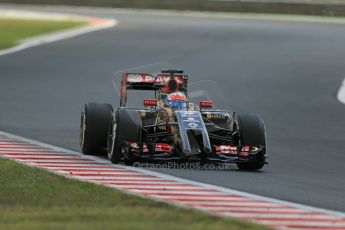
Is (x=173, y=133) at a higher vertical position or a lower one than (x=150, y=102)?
lower

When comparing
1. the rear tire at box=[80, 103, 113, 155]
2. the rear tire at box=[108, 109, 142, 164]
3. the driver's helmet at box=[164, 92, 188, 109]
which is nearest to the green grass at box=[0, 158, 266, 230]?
the rear tire at box=[108, 109, 142, 164]

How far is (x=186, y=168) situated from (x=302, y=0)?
154 feet

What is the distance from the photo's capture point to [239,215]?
10.3 metres

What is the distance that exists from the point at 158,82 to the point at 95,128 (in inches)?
54.8

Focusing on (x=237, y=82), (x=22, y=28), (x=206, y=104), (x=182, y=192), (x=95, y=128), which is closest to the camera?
(x=182, y=192)

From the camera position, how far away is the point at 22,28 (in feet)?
144

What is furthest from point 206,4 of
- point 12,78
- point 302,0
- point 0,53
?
point 12,78

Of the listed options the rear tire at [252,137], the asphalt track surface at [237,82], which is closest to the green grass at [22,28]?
the asphalt track surface at [237,82]

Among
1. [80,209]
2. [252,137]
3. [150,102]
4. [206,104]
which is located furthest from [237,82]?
[80,209]

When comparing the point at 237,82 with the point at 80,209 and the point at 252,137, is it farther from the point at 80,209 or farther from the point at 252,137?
the point at 80,209

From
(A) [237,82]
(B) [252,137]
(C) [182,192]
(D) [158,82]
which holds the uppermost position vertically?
(D) [158,82]

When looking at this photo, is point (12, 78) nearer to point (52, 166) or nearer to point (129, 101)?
point (129, 101)

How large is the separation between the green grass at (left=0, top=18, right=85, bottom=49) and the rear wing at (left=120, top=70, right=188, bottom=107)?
19308 millimetres

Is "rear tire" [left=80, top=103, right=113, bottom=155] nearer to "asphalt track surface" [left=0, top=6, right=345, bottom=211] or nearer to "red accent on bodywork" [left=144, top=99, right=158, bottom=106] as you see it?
"red accent on bodywork" [left=144, top=99, right=158, bottom=106]
